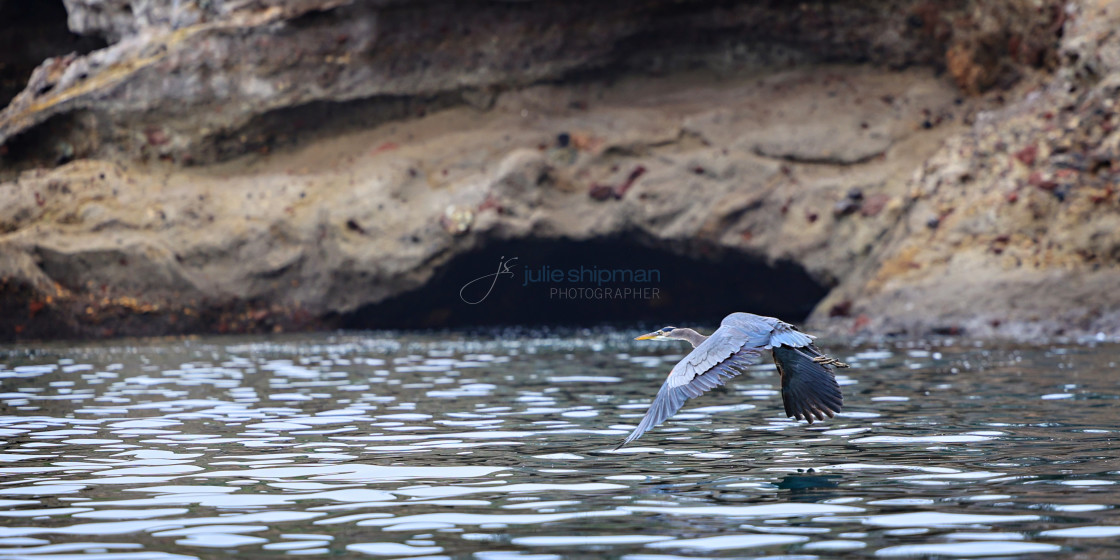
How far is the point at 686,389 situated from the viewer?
543 cm

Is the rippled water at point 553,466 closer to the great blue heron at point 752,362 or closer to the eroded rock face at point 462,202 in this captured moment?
the great blue heron at point 752,362

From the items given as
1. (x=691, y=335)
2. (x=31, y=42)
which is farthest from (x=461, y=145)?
(x=691, y=335)

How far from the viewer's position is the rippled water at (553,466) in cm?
428

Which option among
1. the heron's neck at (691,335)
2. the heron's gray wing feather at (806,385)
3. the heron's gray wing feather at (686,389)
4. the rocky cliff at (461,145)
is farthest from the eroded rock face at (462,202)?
the heron's gray wing feather at (686,389)

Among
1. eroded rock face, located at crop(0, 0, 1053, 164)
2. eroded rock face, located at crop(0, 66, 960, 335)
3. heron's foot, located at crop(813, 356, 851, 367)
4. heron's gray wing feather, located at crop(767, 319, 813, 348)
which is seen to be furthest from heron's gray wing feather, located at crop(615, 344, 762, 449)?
eroded rock face, located at crop(0, 0, 1053, 164)

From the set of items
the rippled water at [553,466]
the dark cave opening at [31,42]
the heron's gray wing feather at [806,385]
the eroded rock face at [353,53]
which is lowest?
the rippled water at [553,466]

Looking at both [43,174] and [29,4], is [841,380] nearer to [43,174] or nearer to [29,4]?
[43,174]

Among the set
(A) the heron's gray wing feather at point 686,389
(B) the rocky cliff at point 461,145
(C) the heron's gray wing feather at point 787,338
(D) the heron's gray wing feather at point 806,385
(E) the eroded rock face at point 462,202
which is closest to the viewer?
(A) the heron's gray wing feather at point 686,389

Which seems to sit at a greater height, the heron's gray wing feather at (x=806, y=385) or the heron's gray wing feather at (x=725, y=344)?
the heron's gray wing feather at (x=725, y=344)

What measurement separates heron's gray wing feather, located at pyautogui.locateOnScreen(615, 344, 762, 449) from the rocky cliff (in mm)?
10456

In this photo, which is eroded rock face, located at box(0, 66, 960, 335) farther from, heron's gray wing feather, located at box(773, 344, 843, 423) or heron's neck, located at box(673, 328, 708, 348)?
heron's gray wing feather, located at box(773, 344, 843, 423)

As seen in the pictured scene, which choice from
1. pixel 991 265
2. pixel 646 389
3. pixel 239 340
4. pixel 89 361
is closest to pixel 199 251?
pixel 239 340

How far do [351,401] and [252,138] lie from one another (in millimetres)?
10847

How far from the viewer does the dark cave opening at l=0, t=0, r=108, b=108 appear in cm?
2244
